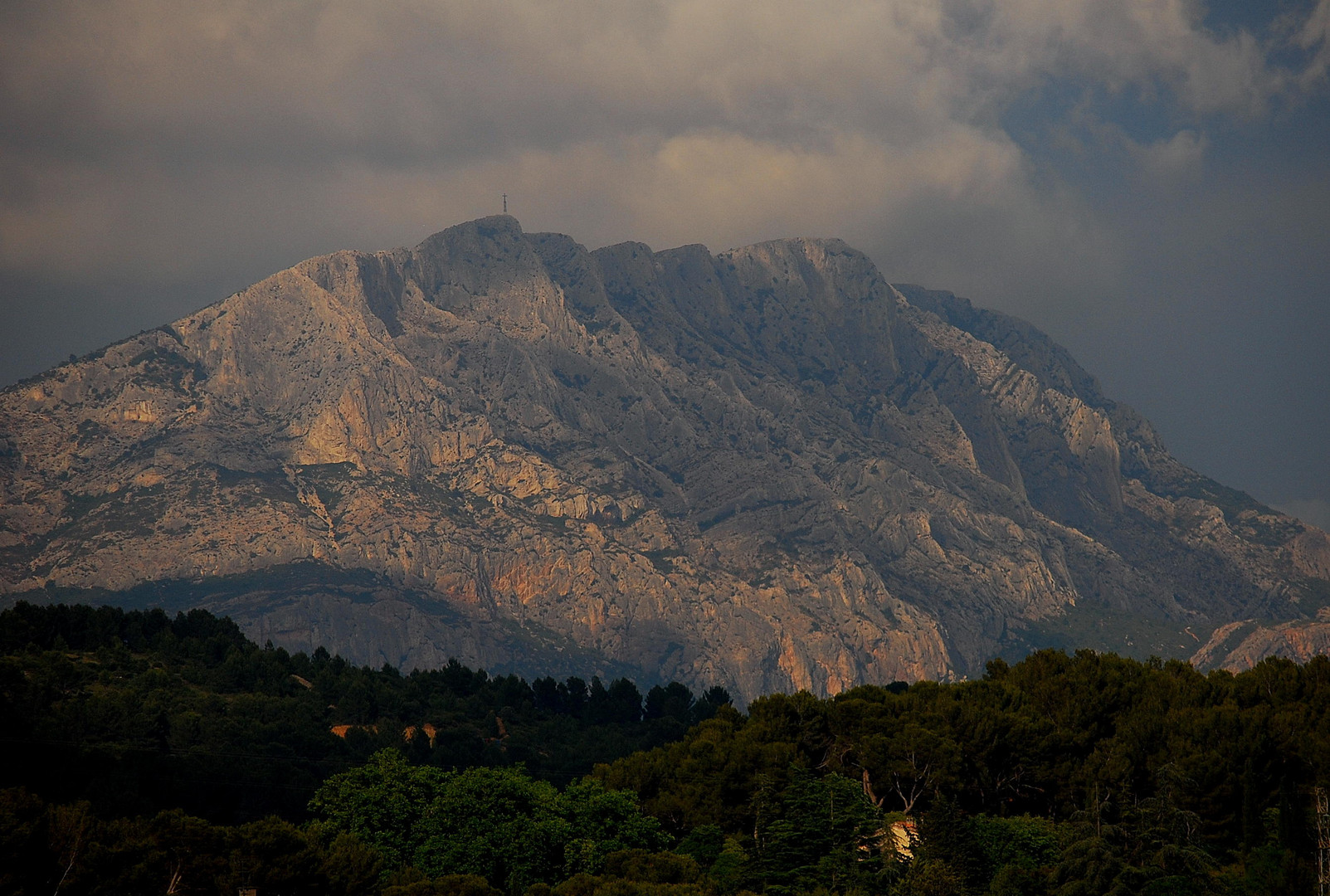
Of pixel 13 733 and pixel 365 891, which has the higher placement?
pixel 13 733

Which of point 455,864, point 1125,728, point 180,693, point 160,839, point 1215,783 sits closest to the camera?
point 160,839

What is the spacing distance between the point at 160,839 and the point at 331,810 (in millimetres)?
21362

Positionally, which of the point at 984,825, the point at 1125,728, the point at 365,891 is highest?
the point at 1125,728

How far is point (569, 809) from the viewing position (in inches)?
4518

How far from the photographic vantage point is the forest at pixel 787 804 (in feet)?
317

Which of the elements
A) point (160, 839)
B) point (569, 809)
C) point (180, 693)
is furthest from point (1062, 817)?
point (180, 693)

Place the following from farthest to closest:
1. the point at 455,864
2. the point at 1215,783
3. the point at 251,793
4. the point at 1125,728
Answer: the point at 251,793 < the point at 1125,728 < the point at 1215,783 < the point at 455,864

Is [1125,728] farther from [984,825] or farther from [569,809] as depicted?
[569,809]

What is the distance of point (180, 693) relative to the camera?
7200 inches

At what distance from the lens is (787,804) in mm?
114562

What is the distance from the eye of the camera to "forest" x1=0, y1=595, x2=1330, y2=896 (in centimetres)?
9675

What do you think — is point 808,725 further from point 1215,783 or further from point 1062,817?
point 1215,783

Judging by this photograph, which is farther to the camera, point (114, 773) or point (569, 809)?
point (114, 773)

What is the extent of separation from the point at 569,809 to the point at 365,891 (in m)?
19.2
